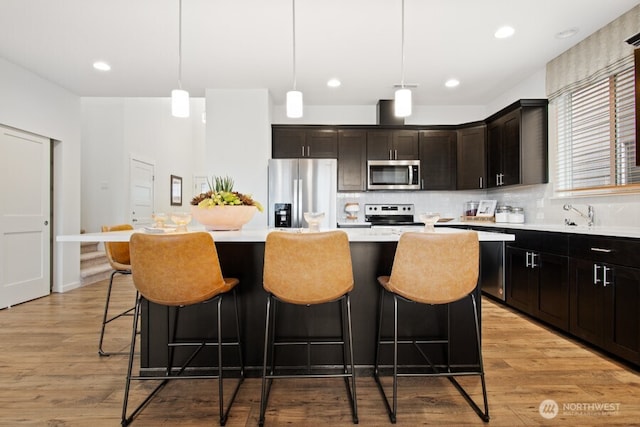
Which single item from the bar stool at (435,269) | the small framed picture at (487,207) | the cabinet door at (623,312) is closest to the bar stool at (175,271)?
the bar stool at (435,269)

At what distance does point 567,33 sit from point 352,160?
109 inches

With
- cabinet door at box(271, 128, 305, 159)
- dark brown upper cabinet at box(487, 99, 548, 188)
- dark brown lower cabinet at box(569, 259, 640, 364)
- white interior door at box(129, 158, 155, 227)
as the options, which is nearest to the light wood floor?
dark brown lower cabinet at box(569, 259, 640, 364)

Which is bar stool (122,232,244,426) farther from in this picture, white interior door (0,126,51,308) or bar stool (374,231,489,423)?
white interior door (0,126,51,308)

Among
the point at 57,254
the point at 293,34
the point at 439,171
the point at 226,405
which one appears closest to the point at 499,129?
the point at 439,171

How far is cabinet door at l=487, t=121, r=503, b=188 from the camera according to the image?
421 centimetres

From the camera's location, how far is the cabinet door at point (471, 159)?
460 cm

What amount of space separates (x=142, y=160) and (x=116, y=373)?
538 centimetres

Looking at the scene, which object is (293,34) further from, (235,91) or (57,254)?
(57,254)

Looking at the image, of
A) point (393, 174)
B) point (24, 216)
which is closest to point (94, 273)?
point (24, 216)

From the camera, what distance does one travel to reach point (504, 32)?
296 cm

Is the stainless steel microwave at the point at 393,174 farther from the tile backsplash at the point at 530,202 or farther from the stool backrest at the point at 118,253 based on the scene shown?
the stool backrest at the point at 118,253

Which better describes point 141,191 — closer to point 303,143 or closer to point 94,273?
point 94,273

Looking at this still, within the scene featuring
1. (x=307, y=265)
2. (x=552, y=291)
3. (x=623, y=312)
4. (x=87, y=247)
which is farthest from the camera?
(x=87, y=247)

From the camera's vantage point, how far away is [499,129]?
13.8 ft
